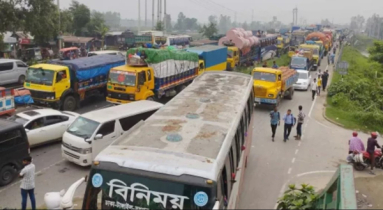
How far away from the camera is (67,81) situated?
1692 cm

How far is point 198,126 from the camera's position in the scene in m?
6.88

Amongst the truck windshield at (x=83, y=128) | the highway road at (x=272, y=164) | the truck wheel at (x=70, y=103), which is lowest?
the highway road at (x=272, y=164)

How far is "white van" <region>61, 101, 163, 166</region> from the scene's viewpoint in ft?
35.4

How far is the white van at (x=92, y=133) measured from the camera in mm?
10797

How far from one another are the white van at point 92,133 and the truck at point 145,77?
472 cm


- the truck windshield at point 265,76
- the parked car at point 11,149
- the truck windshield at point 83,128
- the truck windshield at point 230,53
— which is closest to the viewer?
the parked car at point 11,149

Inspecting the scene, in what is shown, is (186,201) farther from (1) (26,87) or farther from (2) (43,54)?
(2) (43,54)

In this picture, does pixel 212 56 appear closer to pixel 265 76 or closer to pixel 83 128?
pixel 265 76

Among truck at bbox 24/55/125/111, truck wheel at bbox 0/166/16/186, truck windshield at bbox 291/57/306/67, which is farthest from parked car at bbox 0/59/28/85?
truck windshield at bbox 291/57/306/67

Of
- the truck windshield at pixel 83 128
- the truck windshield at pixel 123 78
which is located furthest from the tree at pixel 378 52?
the truck windshield at pixel 83 128

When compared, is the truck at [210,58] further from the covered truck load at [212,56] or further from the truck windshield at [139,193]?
the truck windshield at [139,193]

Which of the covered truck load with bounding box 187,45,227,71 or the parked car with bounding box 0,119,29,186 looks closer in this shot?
the parked car with bounding box 0,119,29,186

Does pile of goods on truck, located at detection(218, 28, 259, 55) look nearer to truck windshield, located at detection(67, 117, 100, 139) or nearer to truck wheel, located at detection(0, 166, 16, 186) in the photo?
truck windshield, located at detection(67, 117, 100, 139)

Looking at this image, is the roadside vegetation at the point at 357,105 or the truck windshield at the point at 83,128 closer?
the truck windshield at the point at 83,128
